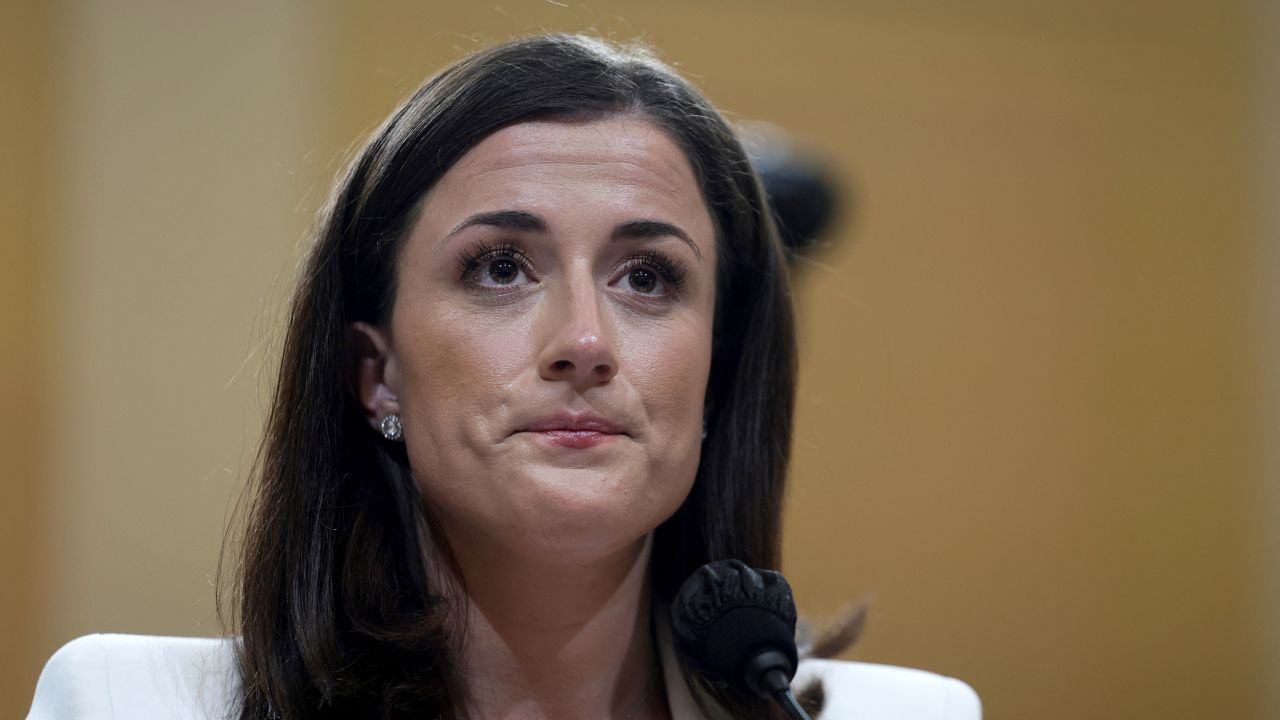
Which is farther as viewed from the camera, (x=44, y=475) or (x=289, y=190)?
(x=289, y=190)

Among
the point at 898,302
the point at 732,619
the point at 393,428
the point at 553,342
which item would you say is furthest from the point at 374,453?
the point at 898,302

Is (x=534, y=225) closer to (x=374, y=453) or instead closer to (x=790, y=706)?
(x=374, y=453)

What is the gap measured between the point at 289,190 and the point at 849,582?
154cm

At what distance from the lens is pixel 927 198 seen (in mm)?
3459

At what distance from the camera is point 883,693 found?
6.71ft

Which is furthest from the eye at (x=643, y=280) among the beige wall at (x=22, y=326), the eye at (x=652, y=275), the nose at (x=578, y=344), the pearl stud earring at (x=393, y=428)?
the beige wall at (x=22, y=326)

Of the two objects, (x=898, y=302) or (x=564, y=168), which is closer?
(x=564, y=168)

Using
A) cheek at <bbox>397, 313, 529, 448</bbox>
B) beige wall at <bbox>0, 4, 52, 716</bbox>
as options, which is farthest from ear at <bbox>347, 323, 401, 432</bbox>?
beige wall at <bbox>0, 4, 52, 716</bbox>

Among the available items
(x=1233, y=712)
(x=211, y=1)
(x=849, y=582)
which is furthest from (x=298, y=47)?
(x=1233, y=712)

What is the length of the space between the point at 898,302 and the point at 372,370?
1.86 m

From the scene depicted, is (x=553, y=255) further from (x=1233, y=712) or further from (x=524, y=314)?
(x=1233, y=712)

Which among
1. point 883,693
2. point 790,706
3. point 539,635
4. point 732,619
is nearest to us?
point 790,706

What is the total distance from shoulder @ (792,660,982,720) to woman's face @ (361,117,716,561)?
0.43 m

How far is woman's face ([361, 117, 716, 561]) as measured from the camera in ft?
5.30
